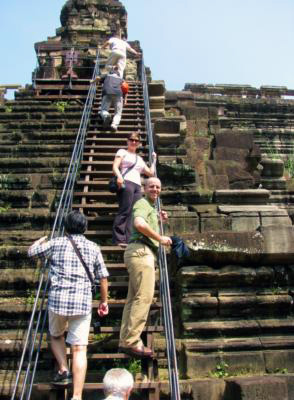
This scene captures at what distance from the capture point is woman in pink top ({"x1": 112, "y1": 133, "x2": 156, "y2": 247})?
544 centimetres

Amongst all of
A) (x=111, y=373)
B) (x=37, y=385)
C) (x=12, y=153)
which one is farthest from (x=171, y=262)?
(x=12, y=153)

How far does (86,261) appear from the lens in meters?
3.92

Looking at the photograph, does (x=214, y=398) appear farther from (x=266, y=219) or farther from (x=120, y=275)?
(x=266, y=219)

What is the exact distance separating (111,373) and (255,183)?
504 centimetres

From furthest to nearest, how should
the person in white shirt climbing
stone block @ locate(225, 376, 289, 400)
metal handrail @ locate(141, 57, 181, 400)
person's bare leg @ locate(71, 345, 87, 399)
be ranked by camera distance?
the person in white shirt climbing, stone block @ locate(225, 376, 289, 400), person's bare leg @ locate(71, 345, 87, 399), metal handrail @ locate(141, 57, 181, 400)

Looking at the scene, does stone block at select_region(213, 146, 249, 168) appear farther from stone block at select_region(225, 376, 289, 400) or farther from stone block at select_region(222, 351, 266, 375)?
stone block at select_region(225, 376, 289, 400)

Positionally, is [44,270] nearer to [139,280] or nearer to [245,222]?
[139,280]

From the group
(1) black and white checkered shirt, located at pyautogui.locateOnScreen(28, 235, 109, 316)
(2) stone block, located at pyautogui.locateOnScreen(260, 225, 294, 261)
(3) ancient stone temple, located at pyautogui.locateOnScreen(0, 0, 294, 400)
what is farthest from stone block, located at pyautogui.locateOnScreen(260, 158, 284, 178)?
(1) black and white checkered shirt, located at pyautogui.locateOnScreen(28, 235, 109, 316)

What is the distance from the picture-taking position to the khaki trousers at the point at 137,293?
160 inches

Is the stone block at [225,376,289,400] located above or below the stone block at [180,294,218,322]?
below

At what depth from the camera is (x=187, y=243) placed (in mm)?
4906

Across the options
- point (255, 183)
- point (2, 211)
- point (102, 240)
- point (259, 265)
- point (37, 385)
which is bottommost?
point (37, 385)

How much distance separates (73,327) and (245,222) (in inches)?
105

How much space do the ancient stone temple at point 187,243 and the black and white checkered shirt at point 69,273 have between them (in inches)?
16.7
